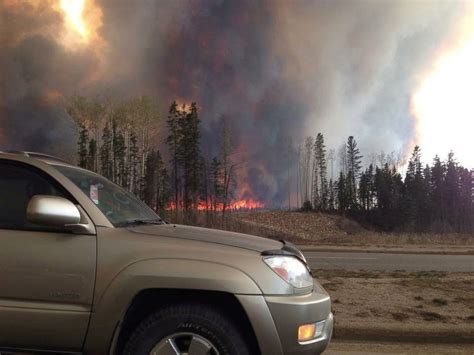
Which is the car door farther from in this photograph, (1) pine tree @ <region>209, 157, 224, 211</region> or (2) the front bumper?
(1) pine tree @ <region>209, 157, 224, 211</region>

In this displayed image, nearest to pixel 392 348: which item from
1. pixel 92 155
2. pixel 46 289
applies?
pixel 46 289

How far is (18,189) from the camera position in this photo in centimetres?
345

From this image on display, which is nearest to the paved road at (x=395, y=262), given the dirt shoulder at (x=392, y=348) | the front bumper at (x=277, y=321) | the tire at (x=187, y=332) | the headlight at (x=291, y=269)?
the dirt shoulder at (x=392, y=348)

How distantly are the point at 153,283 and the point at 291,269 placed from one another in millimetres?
946

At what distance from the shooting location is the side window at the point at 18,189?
332 centimetres

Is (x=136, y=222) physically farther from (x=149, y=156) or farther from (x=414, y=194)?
(x=414, y=194)

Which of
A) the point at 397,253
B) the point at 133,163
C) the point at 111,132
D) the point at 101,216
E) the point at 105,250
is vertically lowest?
the point at 397,253

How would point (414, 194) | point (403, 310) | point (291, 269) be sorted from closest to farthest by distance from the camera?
1. point (291, 269)
2. point (403, 310)
3. point (414, 194)

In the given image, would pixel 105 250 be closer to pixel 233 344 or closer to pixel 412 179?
pixel 233 344

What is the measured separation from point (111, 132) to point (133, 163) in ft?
21.9

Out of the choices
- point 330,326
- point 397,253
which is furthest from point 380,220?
point 330,326

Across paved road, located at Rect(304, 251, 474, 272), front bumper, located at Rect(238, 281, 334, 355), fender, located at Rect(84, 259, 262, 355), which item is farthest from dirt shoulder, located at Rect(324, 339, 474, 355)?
paved road, located at Rect(304, 251, 474, 272)

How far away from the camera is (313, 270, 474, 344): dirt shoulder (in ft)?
17.9

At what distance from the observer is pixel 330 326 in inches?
136
